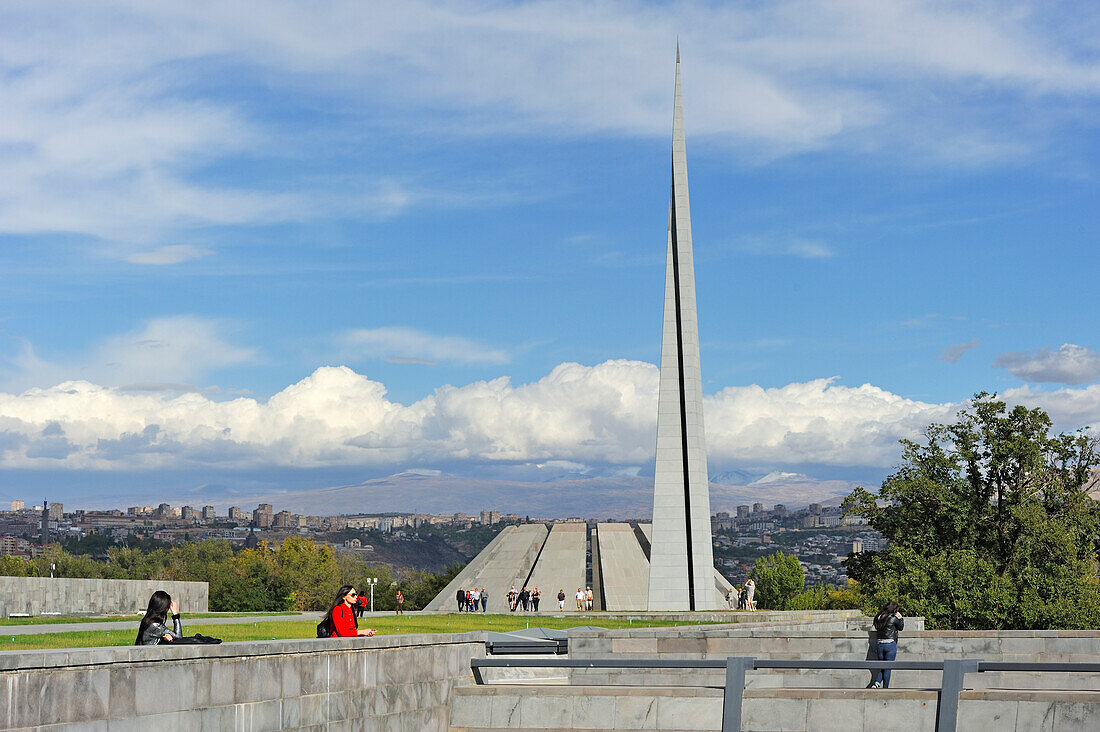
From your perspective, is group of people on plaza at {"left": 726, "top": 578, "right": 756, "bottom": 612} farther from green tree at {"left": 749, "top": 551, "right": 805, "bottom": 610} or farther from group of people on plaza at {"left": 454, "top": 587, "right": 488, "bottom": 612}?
group of people on plaza at {"left": 454, "top": 587, "right": 488, "bottom": 612}

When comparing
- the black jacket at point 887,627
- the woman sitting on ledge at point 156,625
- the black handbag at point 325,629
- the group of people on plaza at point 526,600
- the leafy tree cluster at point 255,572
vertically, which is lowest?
the leafy tree cluster at point 255,572

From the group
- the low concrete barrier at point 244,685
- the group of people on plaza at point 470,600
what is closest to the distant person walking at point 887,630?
the low concrete barrier at point 244,685

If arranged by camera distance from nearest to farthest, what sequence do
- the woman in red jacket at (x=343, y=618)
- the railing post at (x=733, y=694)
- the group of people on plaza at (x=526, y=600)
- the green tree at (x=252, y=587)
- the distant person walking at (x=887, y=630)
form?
the railing post at (x=733, y=694), the woman in red jacket at (x=343, y=618), the distant person walking at (x=887, y=630), the group of people on plaza at (x=526, y=600), the green tree at (x=252, y=587)

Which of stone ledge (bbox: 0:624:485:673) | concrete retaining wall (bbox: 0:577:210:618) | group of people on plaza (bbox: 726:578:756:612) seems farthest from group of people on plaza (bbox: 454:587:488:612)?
stone ledge (bbox: 0:624:485:673)

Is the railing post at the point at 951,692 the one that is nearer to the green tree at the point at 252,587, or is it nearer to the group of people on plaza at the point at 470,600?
the group of people on plaza at the point at 470,600

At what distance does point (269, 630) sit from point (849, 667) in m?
11.9

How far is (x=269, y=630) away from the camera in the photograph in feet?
62.3

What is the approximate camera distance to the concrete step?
10.1m

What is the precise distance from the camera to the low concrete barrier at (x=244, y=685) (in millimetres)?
7594

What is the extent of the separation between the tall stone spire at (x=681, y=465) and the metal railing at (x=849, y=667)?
2598 cm

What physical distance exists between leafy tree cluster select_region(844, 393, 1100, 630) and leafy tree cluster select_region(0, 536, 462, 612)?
102ft

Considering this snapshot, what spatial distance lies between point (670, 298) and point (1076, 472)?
13.6 metres

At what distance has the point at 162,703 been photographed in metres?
8.41

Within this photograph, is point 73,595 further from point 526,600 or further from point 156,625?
point 156,625
